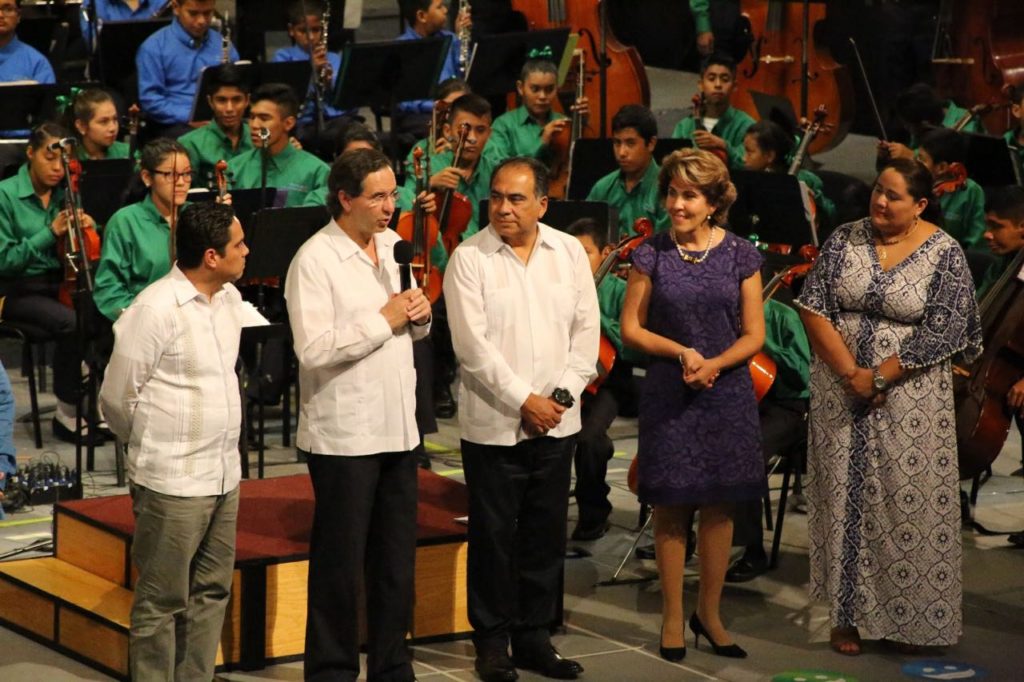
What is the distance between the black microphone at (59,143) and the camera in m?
7.30

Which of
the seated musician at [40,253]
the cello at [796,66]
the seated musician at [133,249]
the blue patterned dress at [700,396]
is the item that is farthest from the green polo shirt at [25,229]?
the cello at [796,66]

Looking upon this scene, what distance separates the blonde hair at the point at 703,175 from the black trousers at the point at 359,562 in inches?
46.4

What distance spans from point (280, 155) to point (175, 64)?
2.09 metres

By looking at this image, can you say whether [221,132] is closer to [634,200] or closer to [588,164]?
[588,164]

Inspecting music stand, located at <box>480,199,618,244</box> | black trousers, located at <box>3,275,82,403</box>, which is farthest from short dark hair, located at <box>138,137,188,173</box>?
music stand, located at <box>480,199,618,244</box>

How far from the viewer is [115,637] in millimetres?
5055

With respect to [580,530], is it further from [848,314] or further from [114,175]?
[114,175]

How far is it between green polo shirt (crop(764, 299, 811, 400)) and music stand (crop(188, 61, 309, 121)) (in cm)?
361

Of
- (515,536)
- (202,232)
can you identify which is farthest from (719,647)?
(202,232)

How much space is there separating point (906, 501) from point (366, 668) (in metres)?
1.72

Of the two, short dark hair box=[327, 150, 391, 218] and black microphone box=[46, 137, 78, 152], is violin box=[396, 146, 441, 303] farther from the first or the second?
black microphone box=[46, 137, 78, 152]

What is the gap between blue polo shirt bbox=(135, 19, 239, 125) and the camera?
32.7 feet

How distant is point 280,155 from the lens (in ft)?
27.0

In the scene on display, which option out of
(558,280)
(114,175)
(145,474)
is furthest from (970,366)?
(114,175)
